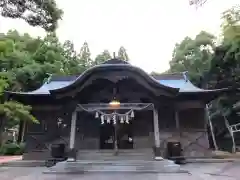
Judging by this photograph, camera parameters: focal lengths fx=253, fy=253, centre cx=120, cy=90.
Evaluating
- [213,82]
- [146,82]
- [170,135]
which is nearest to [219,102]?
[213,82]

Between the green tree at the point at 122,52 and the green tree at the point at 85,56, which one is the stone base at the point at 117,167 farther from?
the green tree at the point at 122,52

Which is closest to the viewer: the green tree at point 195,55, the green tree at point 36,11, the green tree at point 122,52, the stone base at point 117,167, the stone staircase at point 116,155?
the green tree at point 36,11

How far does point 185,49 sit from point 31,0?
23.7 m

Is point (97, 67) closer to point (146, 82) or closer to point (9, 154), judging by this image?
point (146, 82)

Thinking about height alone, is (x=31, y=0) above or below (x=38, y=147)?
above

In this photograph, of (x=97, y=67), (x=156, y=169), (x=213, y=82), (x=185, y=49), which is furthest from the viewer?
(x=185, y=49)

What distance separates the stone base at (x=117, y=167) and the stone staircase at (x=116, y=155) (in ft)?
2.78

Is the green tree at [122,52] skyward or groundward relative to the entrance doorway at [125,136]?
skyward

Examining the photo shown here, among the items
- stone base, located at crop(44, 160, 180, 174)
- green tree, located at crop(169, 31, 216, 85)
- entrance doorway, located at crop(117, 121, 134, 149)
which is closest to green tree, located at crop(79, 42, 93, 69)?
green tree, located at crop(169, 31, 216, 85)

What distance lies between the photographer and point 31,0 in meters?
5.39

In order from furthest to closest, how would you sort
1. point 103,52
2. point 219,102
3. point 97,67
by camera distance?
point 103,52 < point 219,102 < point 97,67

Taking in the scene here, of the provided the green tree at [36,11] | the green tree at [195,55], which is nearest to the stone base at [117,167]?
the green tree at [36,11]

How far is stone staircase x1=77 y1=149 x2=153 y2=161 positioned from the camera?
1089 cm

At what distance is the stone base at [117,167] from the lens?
9.31 m
